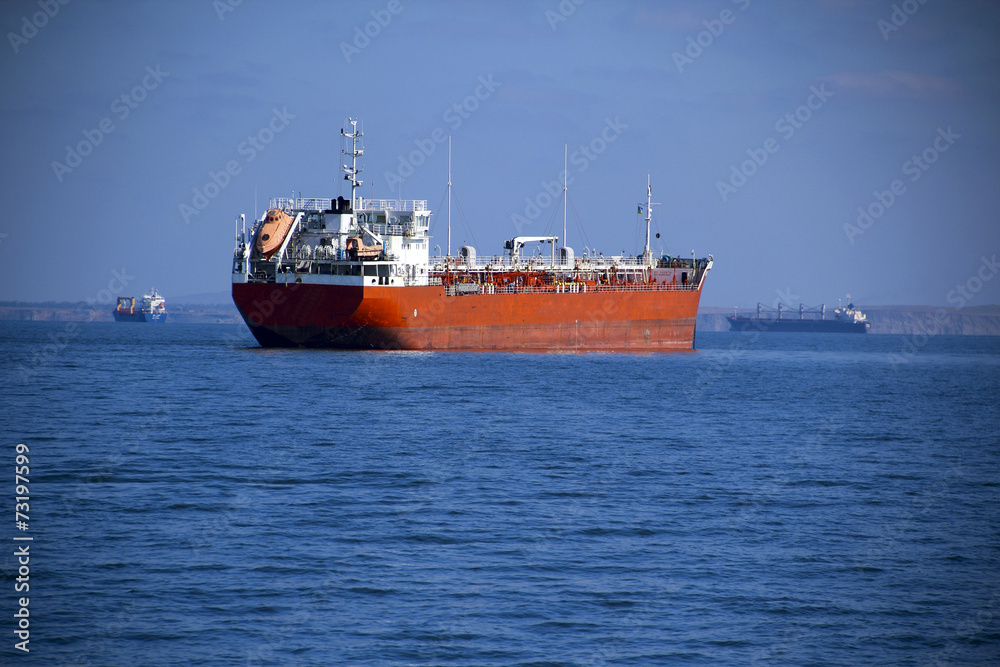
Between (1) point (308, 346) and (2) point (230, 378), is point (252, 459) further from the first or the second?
(1) point (308, 346)

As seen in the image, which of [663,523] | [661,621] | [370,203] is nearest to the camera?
[661,621]

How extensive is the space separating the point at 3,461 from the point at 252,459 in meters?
5.39

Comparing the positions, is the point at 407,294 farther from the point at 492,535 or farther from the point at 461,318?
the point at 492,535

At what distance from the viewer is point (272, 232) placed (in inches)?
2035

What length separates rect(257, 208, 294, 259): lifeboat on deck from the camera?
51312mm

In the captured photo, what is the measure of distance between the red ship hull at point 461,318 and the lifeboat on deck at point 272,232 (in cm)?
223

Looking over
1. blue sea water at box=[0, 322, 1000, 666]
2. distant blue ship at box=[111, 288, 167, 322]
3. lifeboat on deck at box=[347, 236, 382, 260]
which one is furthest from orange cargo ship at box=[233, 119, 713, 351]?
distant blue ship at box=[111, 288, 167, 322]

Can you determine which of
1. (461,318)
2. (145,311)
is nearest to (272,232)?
(461,318)

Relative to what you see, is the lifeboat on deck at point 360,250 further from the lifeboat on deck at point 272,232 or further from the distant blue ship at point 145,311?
the distant blue ship at point 145,311

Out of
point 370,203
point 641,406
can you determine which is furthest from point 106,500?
point 370,203

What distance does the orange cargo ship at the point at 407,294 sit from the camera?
50.6 meters

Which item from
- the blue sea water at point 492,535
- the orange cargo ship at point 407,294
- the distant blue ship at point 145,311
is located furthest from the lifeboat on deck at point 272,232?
the distant blue ship at point 145,311

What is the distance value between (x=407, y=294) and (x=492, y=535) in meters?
35.8

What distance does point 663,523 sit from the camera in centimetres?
1766
